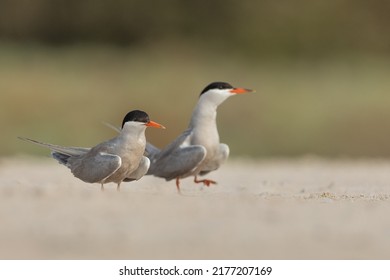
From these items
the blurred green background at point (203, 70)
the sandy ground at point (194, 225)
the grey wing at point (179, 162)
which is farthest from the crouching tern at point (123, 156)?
the blurred green background at point (203, 70)

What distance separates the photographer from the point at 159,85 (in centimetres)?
1803

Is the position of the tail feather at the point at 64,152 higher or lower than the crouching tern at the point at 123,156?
higher

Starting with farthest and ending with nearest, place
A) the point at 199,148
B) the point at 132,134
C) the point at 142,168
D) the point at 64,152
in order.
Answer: the point at 64,152, the point at 199,148, the point at 142,168, the point at 132,134

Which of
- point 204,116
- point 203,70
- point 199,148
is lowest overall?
point 199,148

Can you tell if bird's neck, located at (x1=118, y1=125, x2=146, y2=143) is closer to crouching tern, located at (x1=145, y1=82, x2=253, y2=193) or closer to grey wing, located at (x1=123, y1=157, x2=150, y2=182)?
grey wing, located at (x1=123, y1=157, x2=150, y2=182)

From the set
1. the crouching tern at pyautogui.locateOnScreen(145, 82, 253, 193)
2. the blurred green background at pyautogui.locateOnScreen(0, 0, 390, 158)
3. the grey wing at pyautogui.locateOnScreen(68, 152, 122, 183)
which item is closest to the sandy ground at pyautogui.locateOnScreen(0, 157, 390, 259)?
the grey wing at pyautogui.locateOnScreen(68, 152, 122, 183)

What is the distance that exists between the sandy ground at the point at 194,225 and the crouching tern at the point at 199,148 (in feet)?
0.95

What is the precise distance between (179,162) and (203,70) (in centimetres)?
1230

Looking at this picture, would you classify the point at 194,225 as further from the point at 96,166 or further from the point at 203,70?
the point at 203,70

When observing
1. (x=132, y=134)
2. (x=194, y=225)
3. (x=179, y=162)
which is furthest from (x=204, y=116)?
(x=194, y=225)

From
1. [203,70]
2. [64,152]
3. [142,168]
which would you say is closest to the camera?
[142,168]

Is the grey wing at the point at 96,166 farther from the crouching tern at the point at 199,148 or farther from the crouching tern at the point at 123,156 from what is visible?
the crouching tern at the point at 199,148

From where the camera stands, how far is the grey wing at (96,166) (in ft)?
22.7

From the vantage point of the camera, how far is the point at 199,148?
735 centimetres
